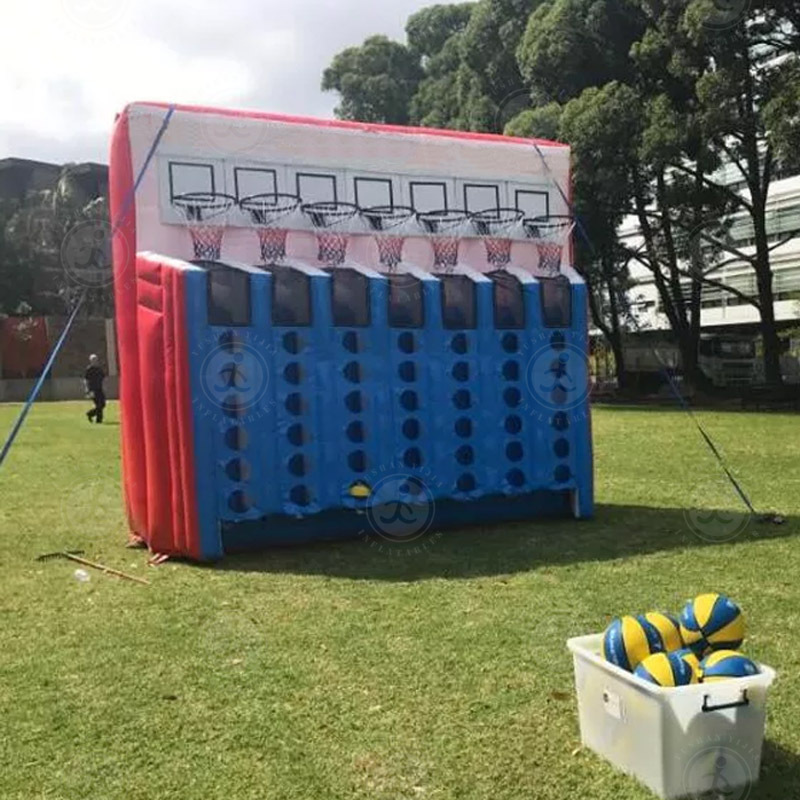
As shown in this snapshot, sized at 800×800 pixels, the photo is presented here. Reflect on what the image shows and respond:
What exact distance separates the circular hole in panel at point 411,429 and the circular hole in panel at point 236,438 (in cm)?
136

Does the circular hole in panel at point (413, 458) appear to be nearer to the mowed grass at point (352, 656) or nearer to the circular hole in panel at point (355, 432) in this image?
the circular hole in panel at point (355, 432)

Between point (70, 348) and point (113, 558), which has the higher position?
point (70, 348)

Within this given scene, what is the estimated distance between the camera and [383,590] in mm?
6121

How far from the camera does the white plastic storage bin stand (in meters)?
3.06

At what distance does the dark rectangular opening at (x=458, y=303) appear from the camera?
26.3ft

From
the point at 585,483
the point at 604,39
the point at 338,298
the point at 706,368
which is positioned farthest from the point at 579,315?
the point at 706,368

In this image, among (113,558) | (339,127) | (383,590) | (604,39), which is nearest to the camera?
(383,590)

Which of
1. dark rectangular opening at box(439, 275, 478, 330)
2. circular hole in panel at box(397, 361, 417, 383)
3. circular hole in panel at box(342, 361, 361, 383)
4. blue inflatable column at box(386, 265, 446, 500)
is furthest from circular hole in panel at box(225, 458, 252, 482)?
dark rectangular opening at box(439, 275, 478, 330)

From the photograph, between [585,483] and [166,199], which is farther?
[585,483]

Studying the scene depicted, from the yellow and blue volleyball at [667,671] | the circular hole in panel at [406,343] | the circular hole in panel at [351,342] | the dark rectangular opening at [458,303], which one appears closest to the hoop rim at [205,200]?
the circular hole in panel at [351,342]

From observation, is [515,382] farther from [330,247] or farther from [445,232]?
[330,247]

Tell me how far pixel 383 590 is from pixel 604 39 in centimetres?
2158

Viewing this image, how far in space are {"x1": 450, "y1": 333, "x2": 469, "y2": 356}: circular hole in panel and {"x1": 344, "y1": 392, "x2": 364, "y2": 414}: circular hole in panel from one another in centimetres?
94

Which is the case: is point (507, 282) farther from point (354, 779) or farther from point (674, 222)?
point (674, 222)
